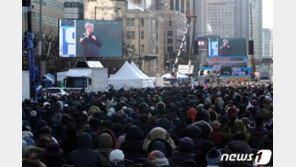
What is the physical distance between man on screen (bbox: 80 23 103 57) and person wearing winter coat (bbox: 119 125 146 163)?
57.4 metres

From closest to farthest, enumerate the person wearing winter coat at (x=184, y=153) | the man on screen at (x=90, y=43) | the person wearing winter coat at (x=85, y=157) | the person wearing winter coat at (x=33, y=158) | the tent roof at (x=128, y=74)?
1. the person wearing winter coat at (x=33, y=158)
2. the person wearing winter coat at (x=85, y=157)
3. the person wearing winter coat at (x=184, y=153)
4. the tent roof at (x=128, y=74)
5. the man on screen at (x=90, y=43)

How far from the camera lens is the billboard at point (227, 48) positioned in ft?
340

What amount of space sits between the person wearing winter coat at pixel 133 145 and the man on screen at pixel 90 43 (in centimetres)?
5739

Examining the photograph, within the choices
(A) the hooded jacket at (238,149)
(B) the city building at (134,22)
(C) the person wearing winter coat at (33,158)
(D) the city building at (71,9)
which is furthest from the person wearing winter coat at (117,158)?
(B) the city building at (134,22)

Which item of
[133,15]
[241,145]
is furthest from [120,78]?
[133,15]

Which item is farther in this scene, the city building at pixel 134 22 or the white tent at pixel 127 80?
the city building at pixel 134 22

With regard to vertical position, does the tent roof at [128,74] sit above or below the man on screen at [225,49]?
below

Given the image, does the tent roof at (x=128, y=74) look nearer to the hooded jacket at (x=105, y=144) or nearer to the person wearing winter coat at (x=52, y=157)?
the hooded jacket at (x=105, y=144)

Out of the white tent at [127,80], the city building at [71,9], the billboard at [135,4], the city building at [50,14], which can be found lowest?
the white tent at [127,80]

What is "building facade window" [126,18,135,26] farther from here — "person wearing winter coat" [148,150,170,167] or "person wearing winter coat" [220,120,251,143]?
"person wearing winter coat" [148,150,170,167]

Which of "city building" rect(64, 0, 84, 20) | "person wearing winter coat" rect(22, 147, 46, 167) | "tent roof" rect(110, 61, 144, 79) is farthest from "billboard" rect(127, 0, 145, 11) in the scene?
"person wearing winter coat" rect(22, 147, 46, 167)

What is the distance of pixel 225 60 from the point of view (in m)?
103

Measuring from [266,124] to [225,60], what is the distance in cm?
8869

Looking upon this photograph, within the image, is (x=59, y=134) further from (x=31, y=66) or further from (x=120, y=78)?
(x=120, y=78)
